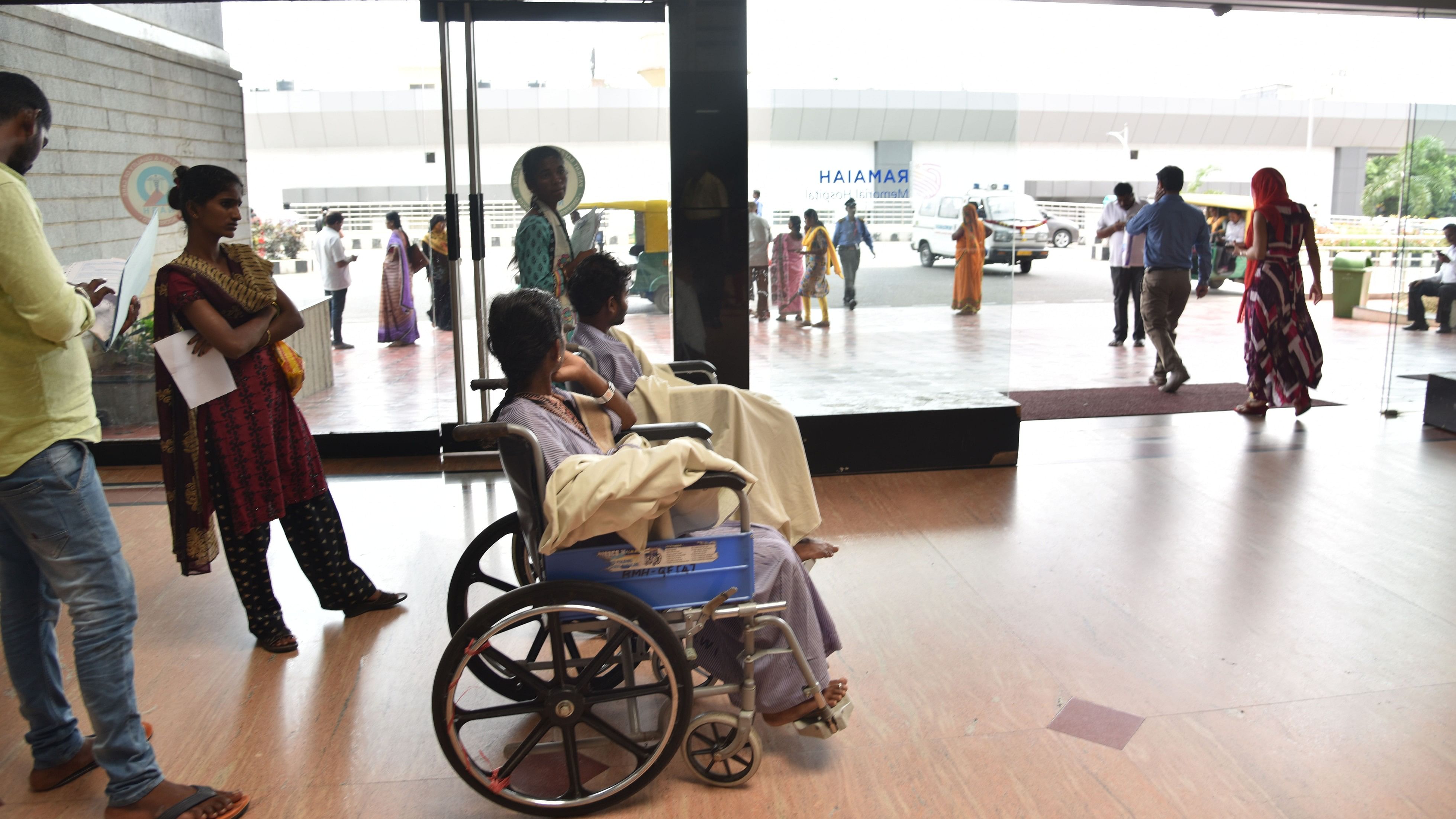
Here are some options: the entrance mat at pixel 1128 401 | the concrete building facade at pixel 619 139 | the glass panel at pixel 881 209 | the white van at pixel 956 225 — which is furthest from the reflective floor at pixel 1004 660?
the entrance mat at pixel 1128 401

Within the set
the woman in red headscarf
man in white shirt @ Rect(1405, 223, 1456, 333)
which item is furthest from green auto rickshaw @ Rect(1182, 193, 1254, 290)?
the woman in red headscarf

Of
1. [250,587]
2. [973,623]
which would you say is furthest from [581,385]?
[973,623]

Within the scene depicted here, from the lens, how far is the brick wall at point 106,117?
15.0 feet

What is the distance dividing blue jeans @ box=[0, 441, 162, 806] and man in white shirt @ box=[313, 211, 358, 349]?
2.87 meters

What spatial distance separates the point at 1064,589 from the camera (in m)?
3.45

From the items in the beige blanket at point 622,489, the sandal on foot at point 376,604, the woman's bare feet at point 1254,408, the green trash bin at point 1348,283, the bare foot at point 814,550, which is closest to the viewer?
the beige blanket at point 622,489

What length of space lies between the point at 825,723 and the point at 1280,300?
4746 mm

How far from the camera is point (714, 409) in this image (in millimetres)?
3037

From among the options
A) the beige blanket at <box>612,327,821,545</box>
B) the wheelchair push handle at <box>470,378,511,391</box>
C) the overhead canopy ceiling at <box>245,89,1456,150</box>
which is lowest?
the beige blanket at <box>612,327,821,545</box>

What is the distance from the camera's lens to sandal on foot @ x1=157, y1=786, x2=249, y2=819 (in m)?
2.15

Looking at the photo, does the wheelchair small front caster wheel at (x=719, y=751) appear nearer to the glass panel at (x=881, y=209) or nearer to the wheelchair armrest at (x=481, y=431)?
the wheelchair armrest at (x=481, y=431)

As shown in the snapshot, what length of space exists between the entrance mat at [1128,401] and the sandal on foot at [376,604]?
154 inches

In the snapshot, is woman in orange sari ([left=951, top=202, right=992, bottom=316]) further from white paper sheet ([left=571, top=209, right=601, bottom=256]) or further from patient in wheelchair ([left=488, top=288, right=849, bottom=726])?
patient in wheelchair ([left=488, top=288, right=849, bottom=726])

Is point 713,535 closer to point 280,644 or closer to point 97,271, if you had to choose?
point 280,644
